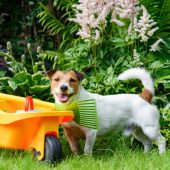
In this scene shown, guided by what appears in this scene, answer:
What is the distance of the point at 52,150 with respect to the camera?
16.7 ft

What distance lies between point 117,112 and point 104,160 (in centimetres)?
65

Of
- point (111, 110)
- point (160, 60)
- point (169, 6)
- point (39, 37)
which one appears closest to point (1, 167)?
point (111, 110)

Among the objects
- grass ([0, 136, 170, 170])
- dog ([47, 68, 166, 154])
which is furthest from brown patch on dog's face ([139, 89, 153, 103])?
grass ([0, 136, 170, 170])

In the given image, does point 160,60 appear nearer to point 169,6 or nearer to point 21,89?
point 169,6

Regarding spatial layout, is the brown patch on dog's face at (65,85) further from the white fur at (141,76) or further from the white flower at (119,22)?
the white flower at (119,22)

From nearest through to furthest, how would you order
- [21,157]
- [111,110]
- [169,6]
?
[21,157] < [111,110] < [169,6]

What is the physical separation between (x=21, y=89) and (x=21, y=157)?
1453 mm

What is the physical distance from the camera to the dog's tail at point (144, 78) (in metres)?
5.93

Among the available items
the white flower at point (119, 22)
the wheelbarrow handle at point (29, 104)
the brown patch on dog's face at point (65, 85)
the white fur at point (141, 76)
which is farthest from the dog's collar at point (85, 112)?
the white flower at point (119, 22)

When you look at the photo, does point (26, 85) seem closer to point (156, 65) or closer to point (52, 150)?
point (156, 65)

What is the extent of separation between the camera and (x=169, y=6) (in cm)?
730

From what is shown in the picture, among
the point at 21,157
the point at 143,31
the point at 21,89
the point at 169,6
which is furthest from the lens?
the point at 169,6

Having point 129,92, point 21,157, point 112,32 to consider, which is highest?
point 112,32

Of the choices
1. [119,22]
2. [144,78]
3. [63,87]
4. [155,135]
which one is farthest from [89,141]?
[119,22]
